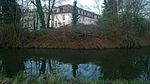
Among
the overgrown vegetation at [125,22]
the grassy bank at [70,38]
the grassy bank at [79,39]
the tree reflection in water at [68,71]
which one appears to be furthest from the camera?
the overgrown vegetation at [125,22]

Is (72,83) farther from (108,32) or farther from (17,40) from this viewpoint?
(108,32)

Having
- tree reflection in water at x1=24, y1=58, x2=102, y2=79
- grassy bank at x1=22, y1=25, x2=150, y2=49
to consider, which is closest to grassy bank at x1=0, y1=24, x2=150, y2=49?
grassy bank at x1=22, y1=25, x2=150, y2=49

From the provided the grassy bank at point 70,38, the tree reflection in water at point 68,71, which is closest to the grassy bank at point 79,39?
the grassy bank at point 70,38

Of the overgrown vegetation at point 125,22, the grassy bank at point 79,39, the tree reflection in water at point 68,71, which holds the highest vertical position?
the overgrown vegetation at point 125,22

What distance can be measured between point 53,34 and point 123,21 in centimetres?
883

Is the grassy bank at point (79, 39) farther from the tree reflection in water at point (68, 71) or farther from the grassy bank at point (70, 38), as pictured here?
the tree reflection in water at point (68, 71)

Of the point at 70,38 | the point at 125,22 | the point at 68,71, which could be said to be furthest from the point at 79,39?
the point at 68,71

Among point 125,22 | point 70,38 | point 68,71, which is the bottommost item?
point 68,71

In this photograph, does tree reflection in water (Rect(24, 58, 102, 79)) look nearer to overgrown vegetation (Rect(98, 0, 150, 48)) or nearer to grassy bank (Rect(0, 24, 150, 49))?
grassy bank (Rect(0, 24, 150, 49))

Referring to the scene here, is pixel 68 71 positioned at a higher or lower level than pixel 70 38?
lower

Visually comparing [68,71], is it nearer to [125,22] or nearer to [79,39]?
[79,39]

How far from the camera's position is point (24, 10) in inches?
1332

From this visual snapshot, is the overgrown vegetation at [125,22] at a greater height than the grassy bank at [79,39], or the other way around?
the overgrown vegetation at [125,22]

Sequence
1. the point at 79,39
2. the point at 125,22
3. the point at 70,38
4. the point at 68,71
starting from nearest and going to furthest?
the point at 68,71 < the point at 70,38 < the point at 79,39 < the point at 125,22
